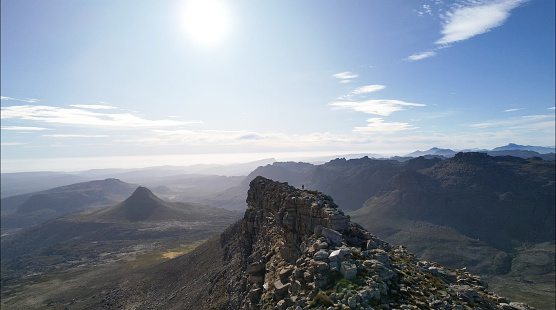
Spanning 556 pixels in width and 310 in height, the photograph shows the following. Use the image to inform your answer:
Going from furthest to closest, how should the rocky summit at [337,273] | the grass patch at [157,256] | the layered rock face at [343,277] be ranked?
the grass patch at [157,256]
the rocky summit at [337,273]
the layered rock face at [343,277]

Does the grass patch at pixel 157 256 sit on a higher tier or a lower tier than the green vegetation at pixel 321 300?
lower

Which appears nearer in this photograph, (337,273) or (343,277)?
(343,277)

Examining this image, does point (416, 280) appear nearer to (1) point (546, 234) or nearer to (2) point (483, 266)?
(2) point (483, 266)

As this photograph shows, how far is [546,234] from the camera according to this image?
173 metres

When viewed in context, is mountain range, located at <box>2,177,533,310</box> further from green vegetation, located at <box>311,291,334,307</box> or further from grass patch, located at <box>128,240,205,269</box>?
grass patch, located at <box>128,240,205,269</box>

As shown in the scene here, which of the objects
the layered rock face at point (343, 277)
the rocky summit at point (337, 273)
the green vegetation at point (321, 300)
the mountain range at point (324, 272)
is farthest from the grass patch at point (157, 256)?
the green vegetation at point (321, 300)

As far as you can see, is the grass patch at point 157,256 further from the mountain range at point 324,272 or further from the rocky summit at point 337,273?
the rocky summit at point 337,273

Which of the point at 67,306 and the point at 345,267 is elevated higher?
the point at 345,267

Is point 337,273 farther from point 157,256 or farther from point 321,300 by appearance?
point 157,256

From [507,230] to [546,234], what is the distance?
1918 centimetres

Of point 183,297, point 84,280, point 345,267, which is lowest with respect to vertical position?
point 84,280

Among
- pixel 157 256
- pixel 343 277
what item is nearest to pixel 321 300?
pixel 343 277

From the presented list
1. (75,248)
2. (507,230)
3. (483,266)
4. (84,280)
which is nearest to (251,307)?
(84,280)

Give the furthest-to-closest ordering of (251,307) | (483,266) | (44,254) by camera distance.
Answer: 1. (44,254)
2. (483,266)
3. (251,307)
